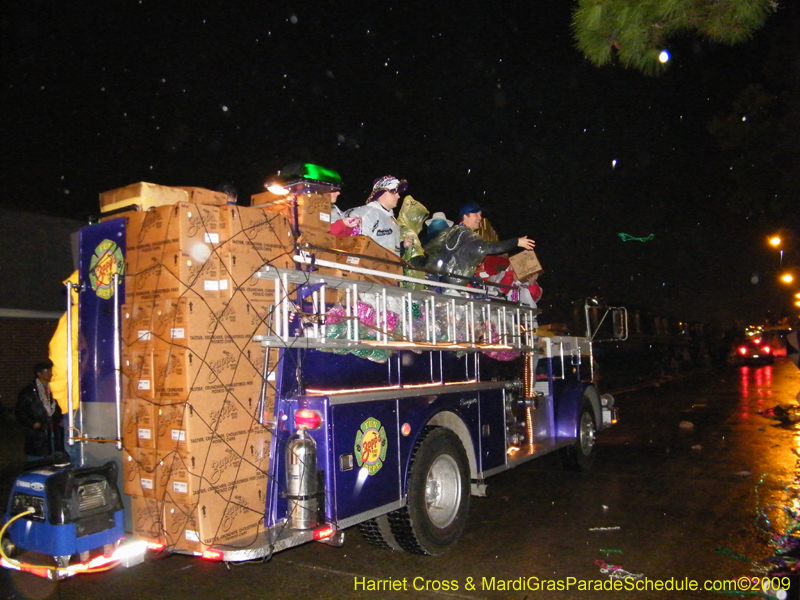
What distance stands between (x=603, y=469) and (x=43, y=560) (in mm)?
7299

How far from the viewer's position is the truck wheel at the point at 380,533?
16.9 ft

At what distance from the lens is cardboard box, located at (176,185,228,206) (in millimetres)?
4426

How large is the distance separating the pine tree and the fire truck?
229cm

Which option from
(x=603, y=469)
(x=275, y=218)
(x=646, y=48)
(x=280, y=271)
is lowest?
(x=603, y=469)

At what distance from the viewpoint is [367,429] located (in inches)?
180

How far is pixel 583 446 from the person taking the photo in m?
8.54

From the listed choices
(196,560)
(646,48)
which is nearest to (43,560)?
(196,560)

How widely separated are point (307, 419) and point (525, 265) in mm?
4154

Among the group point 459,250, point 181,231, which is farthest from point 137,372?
point 459,250

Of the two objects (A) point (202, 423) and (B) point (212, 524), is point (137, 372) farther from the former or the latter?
(B) point (212, 524)

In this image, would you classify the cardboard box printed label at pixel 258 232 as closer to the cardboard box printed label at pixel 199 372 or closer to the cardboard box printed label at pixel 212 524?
the cardboard box printed label at pixel 199 372

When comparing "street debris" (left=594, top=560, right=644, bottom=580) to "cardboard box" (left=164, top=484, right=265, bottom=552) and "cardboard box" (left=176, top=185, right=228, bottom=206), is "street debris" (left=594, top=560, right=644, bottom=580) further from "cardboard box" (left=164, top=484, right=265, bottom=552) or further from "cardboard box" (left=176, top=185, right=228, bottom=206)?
"cardboard box" (left=176, top=185, right=228, bottom=206)

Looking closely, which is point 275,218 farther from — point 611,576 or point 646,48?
point 611,576

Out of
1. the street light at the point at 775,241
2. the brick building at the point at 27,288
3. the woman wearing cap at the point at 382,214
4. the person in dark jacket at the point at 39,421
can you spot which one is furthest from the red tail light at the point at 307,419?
the street light at the point at 775,241
